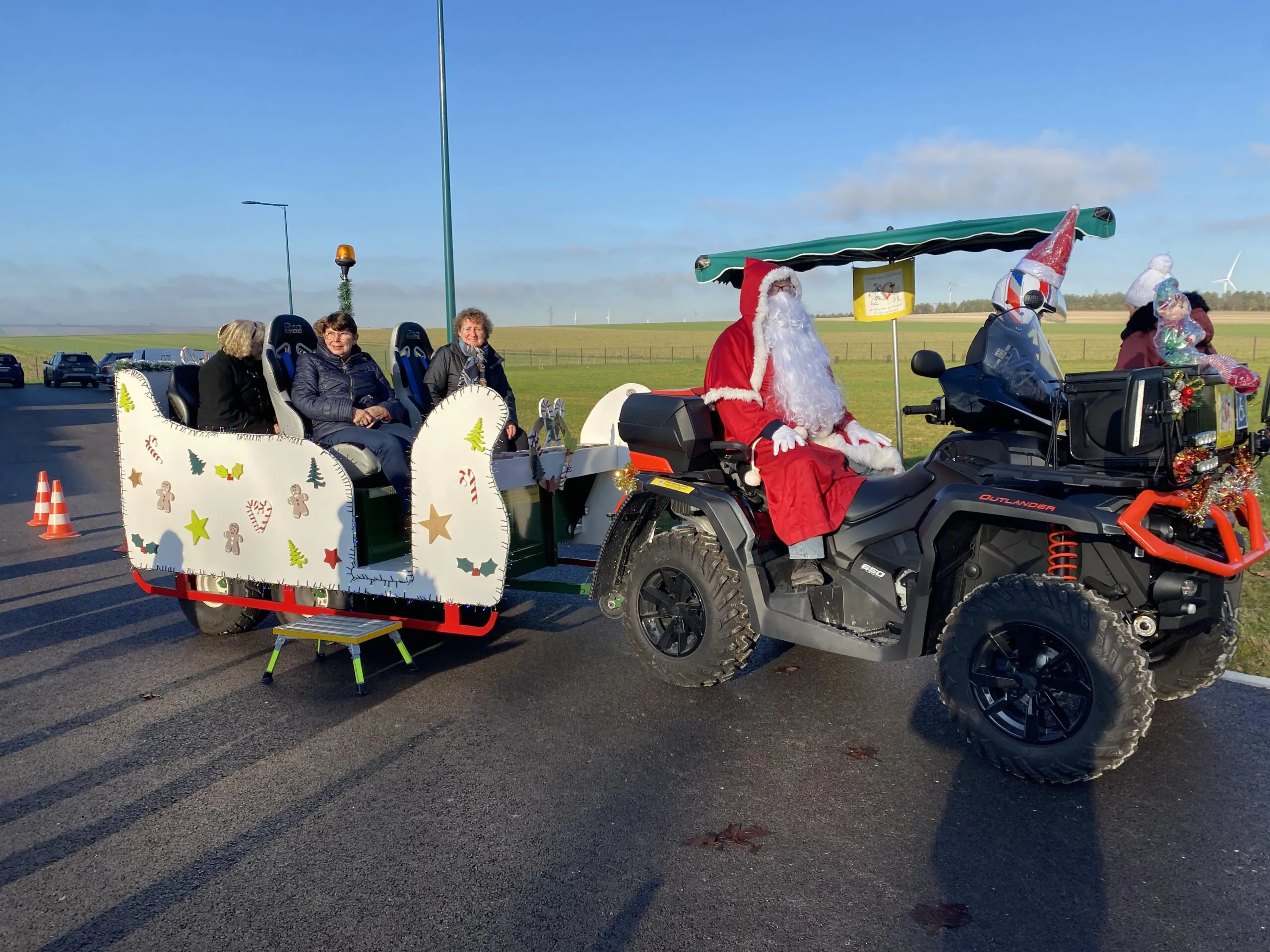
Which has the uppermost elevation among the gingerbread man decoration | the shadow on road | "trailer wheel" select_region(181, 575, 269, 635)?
the gingerbread man decoration

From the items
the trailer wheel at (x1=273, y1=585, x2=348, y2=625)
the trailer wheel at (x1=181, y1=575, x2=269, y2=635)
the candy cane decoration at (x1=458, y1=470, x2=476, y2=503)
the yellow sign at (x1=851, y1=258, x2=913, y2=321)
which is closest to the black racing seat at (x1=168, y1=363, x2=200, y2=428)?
the trailer wheel at (x1=181, y1=575, x2=269, y2=635)

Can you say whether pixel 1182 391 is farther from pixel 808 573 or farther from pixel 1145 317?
pixel 1145 317

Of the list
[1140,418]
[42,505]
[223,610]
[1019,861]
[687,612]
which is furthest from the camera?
[42,505]

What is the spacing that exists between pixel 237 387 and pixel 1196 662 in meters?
5.58

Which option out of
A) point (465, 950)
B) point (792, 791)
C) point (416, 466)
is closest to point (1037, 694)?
point (792, 791)

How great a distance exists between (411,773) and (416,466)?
1.68 m

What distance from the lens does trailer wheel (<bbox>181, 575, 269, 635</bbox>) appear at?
20.4ft

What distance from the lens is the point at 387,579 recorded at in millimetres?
5492

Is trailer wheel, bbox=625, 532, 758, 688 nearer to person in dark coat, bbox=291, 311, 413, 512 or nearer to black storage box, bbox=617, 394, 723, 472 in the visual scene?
black storage box, bbox=617, 394, 723, 472

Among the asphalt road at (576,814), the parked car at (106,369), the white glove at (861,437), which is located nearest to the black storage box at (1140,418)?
the white glove at (861,437)

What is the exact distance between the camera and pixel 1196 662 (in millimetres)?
4570

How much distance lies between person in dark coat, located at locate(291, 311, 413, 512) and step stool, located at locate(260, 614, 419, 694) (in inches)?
29.0

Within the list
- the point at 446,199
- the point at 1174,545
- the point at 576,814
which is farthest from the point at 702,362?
the point at 576,814

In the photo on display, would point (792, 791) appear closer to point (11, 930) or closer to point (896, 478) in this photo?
point (896, 478)
